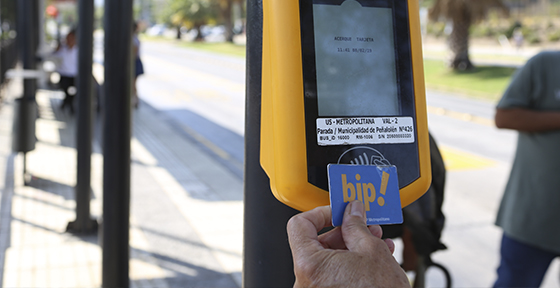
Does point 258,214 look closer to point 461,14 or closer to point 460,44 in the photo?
point 461,14

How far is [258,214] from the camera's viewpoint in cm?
155

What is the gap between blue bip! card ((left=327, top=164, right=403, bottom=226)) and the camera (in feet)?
3.77

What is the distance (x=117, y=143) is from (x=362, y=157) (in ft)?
8.70

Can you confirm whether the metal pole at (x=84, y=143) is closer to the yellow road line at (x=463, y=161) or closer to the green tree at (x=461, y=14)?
the yellow road line at (x=463, y=161)

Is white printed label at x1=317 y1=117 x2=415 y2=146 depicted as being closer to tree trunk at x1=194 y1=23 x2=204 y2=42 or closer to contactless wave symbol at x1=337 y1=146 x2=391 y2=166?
contactless wave symbol at x1=337 y1=146 x2=391 y2=166

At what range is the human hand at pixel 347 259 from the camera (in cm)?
101

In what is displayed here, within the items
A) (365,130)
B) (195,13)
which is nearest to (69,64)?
(365,130)

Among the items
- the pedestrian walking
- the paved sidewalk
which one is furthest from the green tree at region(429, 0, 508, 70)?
the pedestrian walking

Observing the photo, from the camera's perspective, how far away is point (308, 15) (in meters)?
1.24

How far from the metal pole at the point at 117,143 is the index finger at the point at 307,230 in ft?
8.56

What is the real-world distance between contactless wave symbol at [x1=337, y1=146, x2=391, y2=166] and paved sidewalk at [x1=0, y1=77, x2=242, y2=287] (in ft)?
10.4

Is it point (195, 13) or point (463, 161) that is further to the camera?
point (195, 13)

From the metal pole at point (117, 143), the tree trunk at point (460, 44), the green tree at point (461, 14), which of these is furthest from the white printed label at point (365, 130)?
the tree trunk at point (460, 44)

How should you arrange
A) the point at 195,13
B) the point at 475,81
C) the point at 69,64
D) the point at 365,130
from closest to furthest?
the point at 365,130 < the point at 69,64 < the point at 475,81 < the point at 195,13
